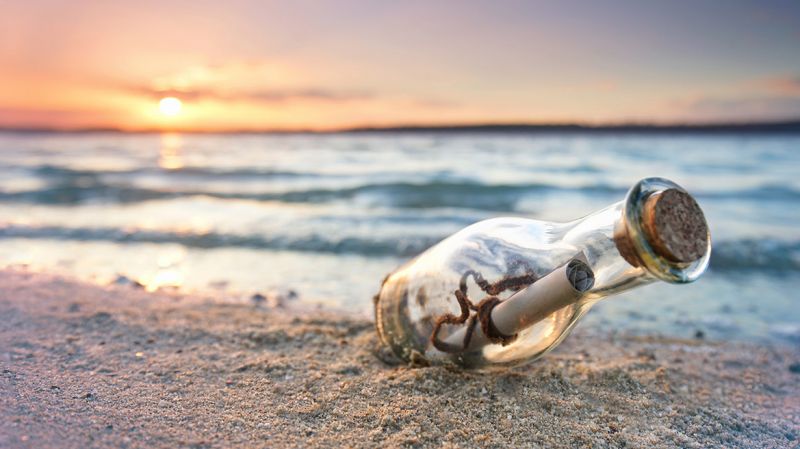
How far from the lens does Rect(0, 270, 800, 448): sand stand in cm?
161

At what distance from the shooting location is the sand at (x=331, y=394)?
161cm

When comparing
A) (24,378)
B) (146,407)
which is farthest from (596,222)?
(24,378)

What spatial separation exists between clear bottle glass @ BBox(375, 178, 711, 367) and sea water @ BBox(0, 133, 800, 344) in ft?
4.96

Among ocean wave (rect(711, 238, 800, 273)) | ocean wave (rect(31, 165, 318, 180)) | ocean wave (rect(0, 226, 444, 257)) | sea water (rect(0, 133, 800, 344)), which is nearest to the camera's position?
sea water (rect(0, 133, 800, 344))

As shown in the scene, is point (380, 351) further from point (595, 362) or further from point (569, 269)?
point (569, 269)

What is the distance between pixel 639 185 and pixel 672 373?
1.37 metres

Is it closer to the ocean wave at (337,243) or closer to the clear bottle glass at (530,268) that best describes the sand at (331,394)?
the clear bottle glass at (530,268)

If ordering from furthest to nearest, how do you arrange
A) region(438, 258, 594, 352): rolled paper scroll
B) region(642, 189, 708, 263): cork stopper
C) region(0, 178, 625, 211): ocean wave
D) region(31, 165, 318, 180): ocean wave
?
region(31, 165, 318, 180): ocean wave, region(0, 178, 625, 211): ocean wave, region(438, 258, 594, 352): rolled paper scroll, region(642, 189, 708, 263): cork stopper

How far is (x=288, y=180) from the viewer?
1182 centimetres

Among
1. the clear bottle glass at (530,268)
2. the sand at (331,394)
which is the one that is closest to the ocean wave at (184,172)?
the sand at (331,394)

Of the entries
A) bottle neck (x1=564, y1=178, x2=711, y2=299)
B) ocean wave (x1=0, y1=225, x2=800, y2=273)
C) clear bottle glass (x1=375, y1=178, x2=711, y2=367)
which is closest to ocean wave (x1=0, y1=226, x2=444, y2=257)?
ocean wave (x1=0, y1=225, x2=800, y2=273)

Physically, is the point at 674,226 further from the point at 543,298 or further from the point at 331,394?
the point at 331,394

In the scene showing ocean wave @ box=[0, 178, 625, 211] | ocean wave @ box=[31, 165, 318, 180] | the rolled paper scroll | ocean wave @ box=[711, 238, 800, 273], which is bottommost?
ocean wave @ box=[31, 165, 318, 180]

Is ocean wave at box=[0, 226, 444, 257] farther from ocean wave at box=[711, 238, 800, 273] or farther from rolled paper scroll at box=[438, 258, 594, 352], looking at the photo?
rolled paper scroll at box=[438, 258, 594, 352]
